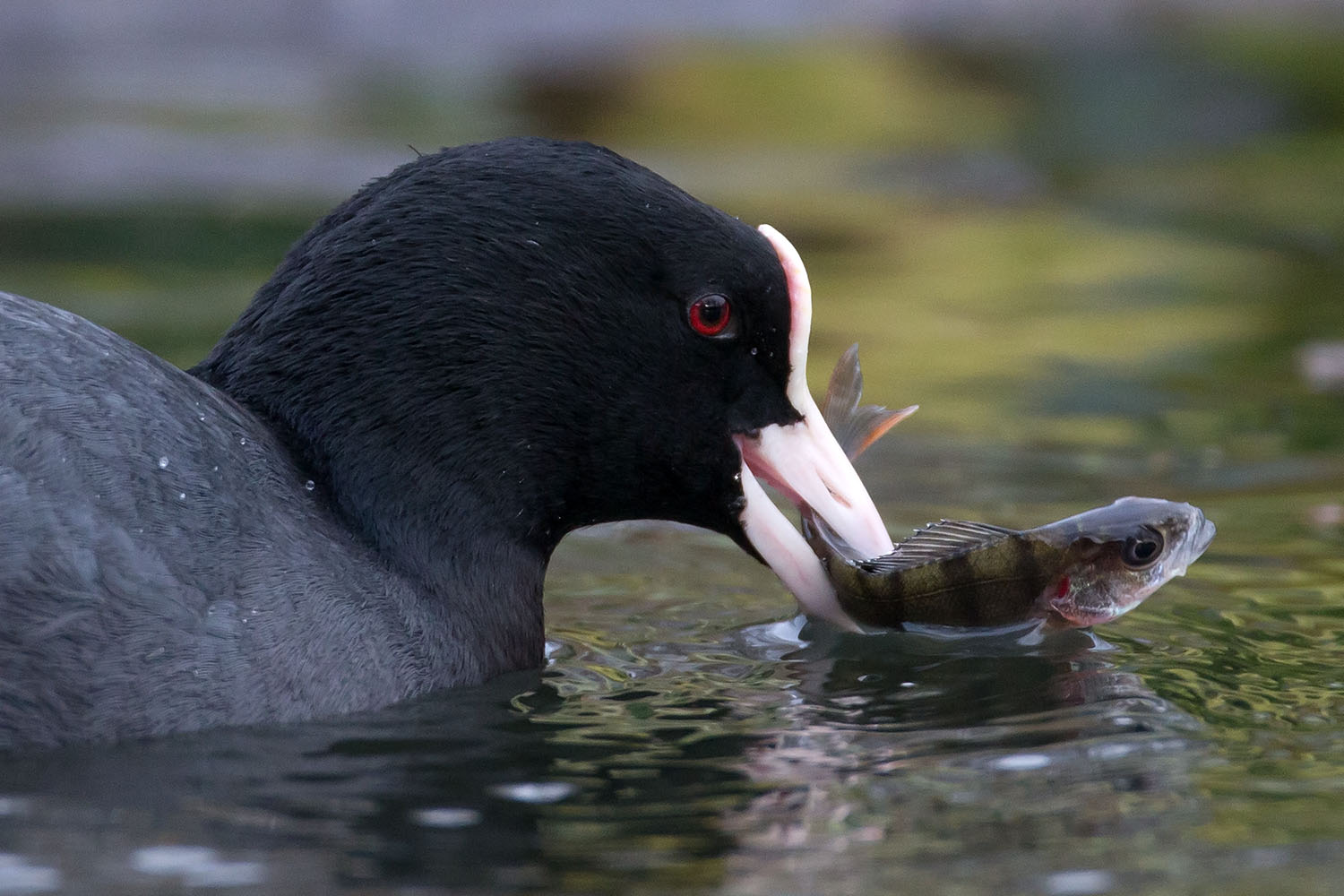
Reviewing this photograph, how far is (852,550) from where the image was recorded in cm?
391

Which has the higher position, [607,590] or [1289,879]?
[607,590]

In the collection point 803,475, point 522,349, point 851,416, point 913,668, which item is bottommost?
point 913,668

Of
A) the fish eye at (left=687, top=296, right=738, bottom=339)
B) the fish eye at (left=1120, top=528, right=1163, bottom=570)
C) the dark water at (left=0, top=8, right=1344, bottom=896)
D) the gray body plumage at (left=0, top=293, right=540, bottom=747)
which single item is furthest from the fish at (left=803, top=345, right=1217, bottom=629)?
the gray body plumage at (left=0, top=293, right=540, bottom=747)

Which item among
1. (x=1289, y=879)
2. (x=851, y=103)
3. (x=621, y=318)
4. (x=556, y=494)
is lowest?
(x=1289, y=879)

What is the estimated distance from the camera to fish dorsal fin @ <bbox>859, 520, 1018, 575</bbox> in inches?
152

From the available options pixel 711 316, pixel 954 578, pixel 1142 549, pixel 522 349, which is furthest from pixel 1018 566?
pixel 522 349

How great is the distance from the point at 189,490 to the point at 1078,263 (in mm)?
6117

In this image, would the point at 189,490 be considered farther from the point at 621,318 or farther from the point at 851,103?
the point at 851,103

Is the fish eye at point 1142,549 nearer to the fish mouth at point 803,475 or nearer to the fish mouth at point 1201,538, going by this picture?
the fish mouth at point 1201,538

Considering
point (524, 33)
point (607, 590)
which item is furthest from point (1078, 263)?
point (524, 33)

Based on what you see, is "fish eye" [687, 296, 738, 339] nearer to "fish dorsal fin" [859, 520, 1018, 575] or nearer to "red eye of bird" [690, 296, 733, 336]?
"red eye of bird" [690, 296, 733, 336]

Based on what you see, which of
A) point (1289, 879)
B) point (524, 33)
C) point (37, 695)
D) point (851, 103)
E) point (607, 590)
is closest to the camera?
point (1289, 879)

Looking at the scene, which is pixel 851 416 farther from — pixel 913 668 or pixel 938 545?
pixel 913 668

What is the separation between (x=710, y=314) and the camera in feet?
12.5
